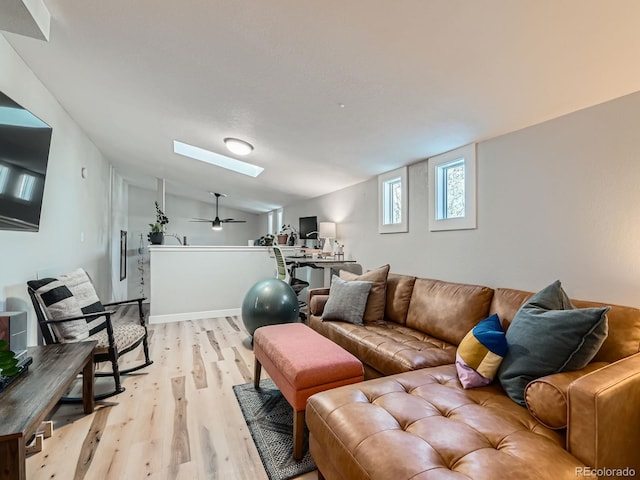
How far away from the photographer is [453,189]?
2.93 meters

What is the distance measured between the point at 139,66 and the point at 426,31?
6.86ft

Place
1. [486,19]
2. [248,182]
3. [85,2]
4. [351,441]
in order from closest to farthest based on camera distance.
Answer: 1. [351,441]
2. [486,19]
3. [85,2]
4. [248,182]

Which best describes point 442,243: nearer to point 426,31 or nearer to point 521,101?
point 521,101

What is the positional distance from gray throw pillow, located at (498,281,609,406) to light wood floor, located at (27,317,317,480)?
1.16 metres

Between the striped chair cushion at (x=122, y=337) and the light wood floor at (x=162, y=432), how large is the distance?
14.9 inches

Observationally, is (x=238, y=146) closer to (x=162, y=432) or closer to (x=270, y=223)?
Answer: (x=162, y=432)

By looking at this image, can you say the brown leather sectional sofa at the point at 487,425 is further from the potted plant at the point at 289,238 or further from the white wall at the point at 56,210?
the potted plant at the point at 289,238

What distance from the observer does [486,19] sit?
1417mm

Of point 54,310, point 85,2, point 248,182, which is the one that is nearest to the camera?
point 85,2

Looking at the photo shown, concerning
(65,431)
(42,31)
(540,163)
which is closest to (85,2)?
(42,31)

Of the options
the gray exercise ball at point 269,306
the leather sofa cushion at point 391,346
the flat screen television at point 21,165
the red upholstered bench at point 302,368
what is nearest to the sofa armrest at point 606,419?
the leather sofa cushion at point 391,346

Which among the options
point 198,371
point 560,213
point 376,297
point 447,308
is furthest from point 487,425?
point 198,371

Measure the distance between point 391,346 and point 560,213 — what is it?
1.52m

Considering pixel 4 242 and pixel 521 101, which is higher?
pixel 521 101
